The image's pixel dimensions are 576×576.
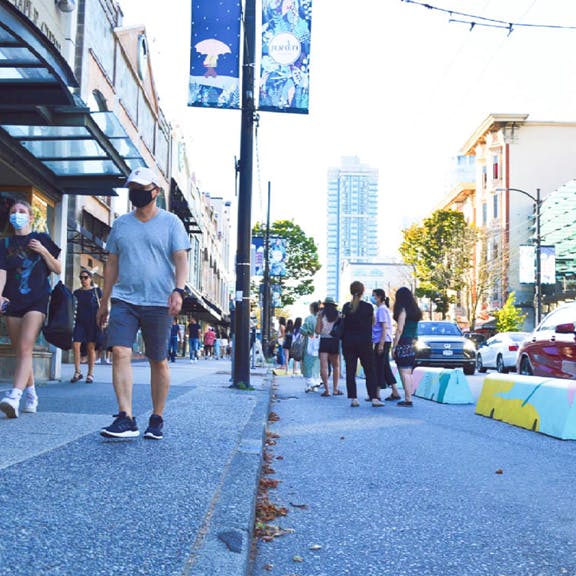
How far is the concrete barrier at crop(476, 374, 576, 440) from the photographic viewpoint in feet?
25.4

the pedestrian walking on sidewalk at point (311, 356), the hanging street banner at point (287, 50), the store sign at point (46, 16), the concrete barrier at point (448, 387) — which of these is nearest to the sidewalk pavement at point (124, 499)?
the concrete barrier at point (448, 387)

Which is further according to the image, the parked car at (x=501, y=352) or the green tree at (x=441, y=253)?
the green tree at (x=441, y=253)

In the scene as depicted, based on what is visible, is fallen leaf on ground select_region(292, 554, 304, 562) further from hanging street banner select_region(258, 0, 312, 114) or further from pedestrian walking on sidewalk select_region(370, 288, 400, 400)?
hanging street banner select_region(258, 0, 312, 114)

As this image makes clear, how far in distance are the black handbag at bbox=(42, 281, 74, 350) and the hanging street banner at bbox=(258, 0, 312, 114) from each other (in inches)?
246

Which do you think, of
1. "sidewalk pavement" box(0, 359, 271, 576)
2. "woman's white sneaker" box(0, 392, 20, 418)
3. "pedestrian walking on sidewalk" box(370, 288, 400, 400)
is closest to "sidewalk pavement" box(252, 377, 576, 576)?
"sidewalk pavement" box(0, 359, 271, 576)

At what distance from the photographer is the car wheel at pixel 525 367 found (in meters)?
11.9

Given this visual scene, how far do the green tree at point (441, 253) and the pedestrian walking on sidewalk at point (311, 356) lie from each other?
42.7m

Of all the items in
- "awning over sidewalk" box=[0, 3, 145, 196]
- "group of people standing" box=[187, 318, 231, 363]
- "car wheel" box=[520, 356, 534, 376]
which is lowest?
"group of people standing" box=[187, 318, 231, 363]

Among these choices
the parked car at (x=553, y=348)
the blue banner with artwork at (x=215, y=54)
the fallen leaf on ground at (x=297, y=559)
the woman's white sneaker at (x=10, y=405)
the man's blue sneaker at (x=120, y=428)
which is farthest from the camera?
the blue banner with artwork at (x=215, y=54)

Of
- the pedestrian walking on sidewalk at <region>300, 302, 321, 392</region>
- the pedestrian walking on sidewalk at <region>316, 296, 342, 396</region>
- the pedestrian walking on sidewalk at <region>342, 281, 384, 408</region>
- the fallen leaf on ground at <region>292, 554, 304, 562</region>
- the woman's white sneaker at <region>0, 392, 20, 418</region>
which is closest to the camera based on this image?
the fallen leaf on ground at <region>292, 554, 304, 562</region>

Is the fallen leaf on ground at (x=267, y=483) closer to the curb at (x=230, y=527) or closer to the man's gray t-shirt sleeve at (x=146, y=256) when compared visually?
the curb at (x=230, y=527)

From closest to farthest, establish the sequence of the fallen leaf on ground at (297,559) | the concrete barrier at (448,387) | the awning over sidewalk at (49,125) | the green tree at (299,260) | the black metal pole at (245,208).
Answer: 1. the fallen leaf on ground at (297,559)
2. the awning over sidewalk at (49,125)
3. the concrete barrier at (448,387)
4. the black metal pole at (245,208)
5. the green tree at (299,260)

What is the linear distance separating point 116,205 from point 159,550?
24.7m

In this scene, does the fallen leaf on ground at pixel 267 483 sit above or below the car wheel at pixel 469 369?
above
